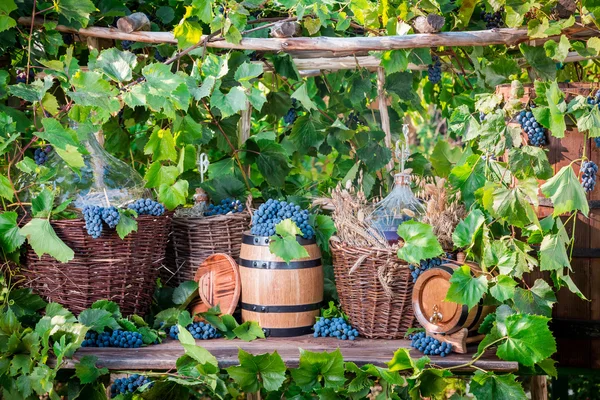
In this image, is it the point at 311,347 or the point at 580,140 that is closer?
the point at 311,347

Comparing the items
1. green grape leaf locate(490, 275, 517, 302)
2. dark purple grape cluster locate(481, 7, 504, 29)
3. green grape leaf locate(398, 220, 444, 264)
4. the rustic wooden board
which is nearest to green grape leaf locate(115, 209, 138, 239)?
the rustic wooden board

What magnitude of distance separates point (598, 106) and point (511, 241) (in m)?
0.56

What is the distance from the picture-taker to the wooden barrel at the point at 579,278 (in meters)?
3.50

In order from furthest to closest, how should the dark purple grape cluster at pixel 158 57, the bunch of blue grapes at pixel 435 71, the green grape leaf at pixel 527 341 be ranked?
the bunch of blue grapes at pixel 435 71
the dark purple grape cluster at pixel 158 57
the green grape leaf at pixel 527 341

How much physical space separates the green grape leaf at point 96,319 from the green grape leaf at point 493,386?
4.06ft

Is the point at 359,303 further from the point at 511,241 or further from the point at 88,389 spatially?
the point at 88,389

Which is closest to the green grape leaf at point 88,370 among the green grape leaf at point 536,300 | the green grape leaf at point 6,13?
the green grape leaf at point 6,13

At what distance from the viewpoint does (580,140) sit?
3506mm

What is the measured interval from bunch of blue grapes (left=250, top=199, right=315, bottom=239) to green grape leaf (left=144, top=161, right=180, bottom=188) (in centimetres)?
34

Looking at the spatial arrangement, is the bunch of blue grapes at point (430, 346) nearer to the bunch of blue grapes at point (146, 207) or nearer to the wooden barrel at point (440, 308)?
the wooden barrel at point (440, 308)

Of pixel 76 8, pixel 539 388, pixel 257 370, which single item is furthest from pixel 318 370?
pixel 76 8

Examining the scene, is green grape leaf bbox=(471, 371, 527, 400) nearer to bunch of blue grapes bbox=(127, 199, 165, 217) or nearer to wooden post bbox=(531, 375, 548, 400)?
wooden post bbox=(531, 375, 548, 400)

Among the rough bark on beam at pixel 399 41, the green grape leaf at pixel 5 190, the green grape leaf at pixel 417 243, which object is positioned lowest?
the green grape leaf at pixel 417 243

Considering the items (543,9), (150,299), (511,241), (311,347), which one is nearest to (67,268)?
(150,299)
